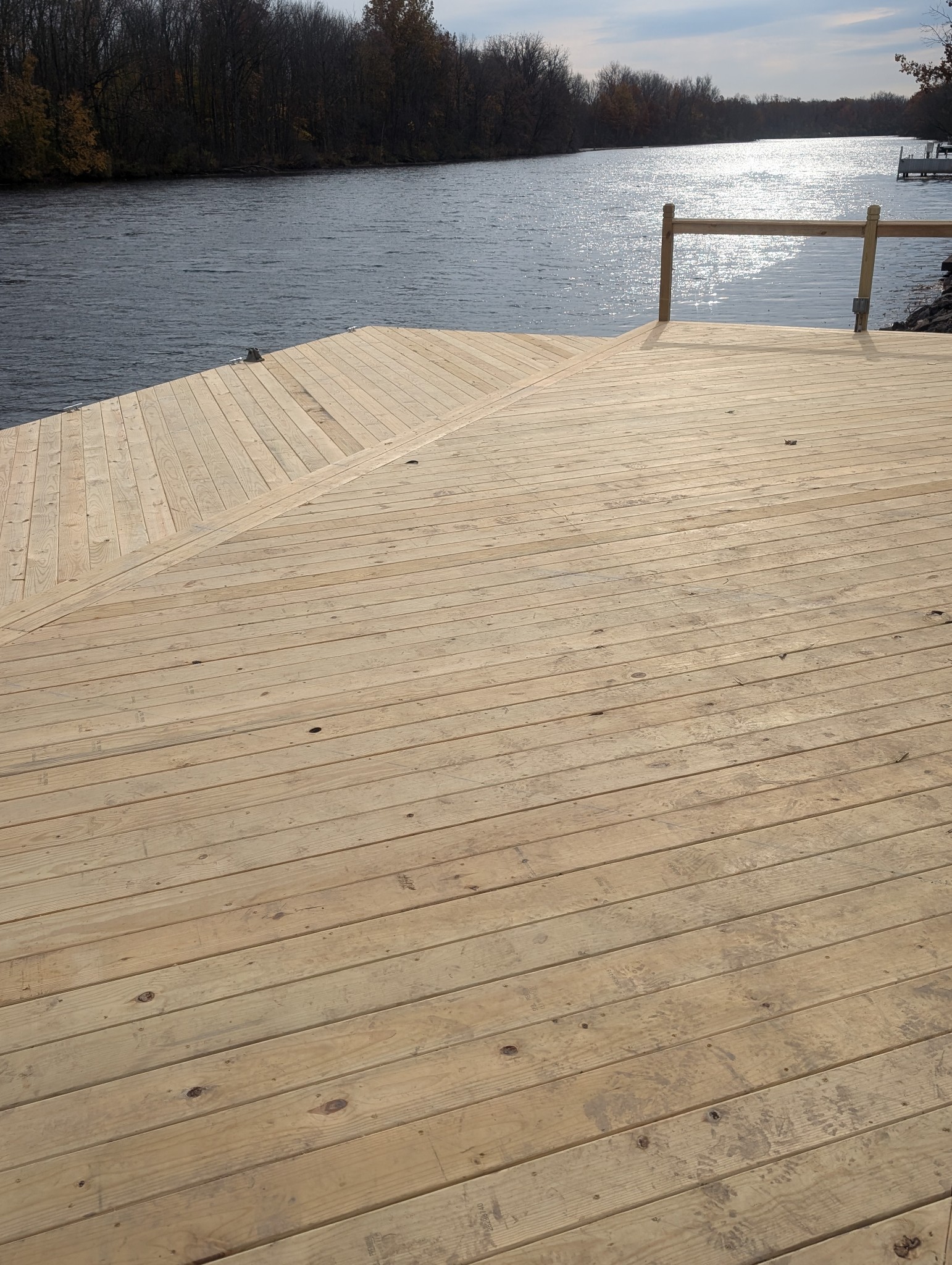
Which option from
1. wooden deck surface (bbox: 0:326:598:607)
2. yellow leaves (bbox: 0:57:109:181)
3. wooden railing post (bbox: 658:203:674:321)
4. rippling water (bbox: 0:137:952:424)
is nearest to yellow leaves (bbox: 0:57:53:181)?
yellow leaves (bbox: 0:57:109:181)

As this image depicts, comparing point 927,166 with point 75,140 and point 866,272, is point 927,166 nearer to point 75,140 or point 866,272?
point 75,140

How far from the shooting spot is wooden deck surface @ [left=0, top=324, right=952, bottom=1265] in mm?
1418

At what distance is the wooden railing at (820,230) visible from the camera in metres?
6.90

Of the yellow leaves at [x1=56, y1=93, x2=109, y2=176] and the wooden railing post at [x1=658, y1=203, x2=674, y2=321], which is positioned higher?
the yellow leaves at [x1=56, y1=93, x2=109, y2=176]

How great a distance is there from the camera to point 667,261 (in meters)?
7.74

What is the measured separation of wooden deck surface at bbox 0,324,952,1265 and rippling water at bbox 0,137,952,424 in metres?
9.00

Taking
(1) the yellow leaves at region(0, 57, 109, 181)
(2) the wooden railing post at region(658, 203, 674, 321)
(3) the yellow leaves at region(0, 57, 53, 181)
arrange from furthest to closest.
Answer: (1) the yellow leaves at region(0, 57, 109, 181) → (3) the yellow leaves at region(0, 57, 53, 181) → (2) the wooden railing post at region(658, 203, 674, 321)

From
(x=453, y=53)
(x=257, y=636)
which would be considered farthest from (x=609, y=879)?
(x=453, y=53)

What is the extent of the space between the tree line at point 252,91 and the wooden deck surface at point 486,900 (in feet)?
131

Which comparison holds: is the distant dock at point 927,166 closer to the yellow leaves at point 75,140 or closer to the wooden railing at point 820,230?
the yellow leaves at point 75,140

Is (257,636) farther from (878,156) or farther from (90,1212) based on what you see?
(878,156)

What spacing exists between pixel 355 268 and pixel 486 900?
21920 millimetres

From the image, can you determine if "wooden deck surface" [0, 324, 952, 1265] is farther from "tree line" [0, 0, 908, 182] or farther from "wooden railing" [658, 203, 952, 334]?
"tree line" [0, 0, 908, 182]

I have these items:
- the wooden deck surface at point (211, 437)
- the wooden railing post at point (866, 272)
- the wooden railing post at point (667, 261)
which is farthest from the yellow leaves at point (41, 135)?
the wooden railing post at point (866, 272)
